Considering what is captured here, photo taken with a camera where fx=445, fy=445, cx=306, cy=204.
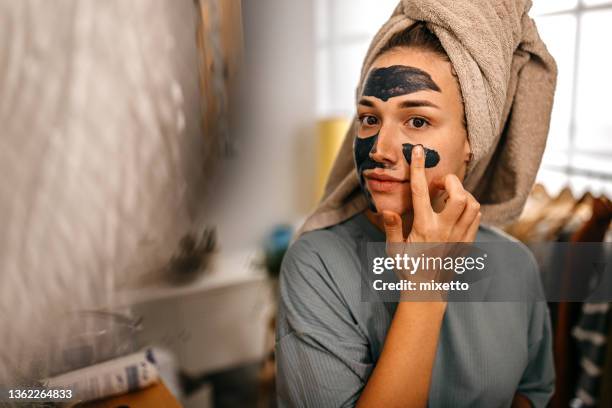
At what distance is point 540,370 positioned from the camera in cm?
61

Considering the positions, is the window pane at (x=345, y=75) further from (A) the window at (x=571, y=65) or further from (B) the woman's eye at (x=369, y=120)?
(B) the woman's eye at (x=369, y=120)

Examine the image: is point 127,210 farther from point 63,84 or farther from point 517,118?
point 517,118

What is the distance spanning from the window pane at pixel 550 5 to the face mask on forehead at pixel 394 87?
0.17 meters

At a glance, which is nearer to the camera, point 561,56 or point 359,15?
point 561,56

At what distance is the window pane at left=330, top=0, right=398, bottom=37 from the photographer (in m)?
0.57

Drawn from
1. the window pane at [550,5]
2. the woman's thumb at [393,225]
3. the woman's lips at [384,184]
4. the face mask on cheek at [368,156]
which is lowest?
the woman's thumb at [393,225]

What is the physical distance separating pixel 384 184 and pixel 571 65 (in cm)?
30

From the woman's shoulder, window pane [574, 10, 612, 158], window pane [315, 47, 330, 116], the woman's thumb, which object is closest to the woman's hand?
the woman's thumb

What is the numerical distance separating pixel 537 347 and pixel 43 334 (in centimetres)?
59

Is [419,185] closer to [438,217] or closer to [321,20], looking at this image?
[438,217]

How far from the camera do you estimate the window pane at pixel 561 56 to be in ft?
1.73

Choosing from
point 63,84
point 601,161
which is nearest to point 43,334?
point 63,84

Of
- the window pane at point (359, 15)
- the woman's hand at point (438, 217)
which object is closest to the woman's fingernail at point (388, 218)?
the woman's hand at point (438, 217)

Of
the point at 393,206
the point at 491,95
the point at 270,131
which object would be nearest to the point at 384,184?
the point at 393,206
